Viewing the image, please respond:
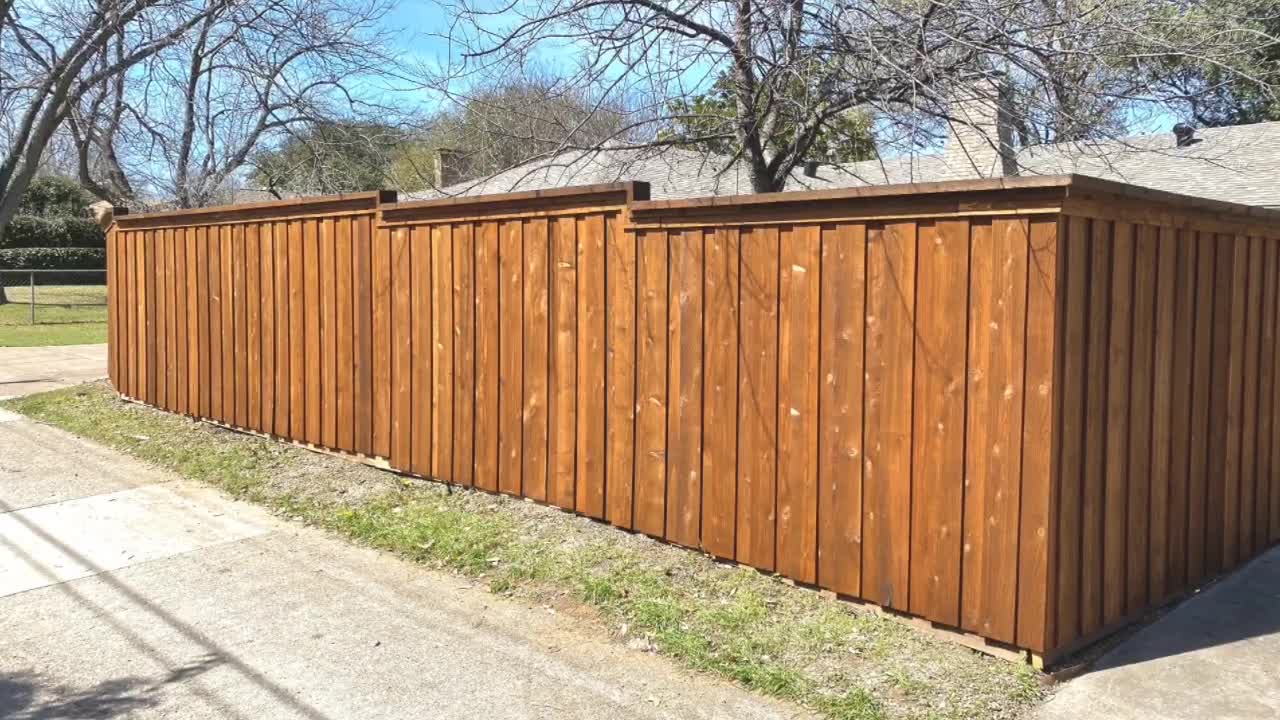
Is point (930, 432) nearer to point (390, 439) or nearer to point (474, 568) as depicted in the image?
point (474, 568)

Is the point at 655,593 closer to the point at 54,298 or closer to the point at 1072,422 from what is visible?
the point at 1072,422

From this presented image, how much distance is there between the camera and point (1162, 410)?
4.77 metres

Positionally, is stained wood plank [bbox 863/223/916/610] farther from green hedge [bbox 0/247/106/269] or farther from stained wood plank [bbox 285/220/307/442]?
green hedge [bbox 0/247/106/269]

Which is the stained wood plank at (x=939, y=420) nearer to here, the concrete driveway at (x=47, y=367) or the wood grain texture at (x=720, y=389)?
the wood grain texture at (x=720, y=389)

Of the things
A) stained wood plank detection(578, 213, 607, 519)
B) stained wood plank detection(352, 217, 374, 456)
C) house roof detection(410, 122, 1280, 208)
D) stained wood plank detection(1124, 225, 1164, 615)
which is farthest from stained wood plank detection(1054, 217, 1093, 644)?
house roof detection(410, 122, 1280, 208)

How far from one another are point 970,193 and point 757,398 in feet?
4.86

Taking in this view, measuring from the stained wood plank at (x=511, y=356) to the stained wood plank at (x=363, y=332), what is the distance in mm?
1448

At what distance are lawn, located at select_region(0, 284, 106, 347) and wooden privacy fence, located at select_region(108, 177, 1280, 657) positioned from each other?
1372cm

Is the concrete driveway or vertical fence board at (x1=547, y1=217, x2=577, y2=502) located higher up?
vertical fence board at (x1=547, y1=217, x2=577, y2=502)

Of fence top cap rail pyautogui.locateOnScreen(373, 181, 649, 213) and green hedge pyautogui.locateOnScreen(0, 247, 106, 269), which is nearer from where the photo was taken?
fence top cap rail pyautogui.locateOnScreen(373, 181, 649, 213)

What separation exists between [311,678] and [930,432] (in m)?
2.76

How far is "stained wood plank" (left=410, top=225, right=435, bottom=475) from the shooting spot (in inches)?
275

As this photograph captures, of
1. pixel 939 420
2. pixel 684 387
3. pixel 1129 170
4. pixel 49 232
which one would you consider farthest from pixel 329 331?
pixel 49 232

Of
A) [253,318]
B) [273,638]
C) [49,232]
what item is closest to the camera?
[273,638]
